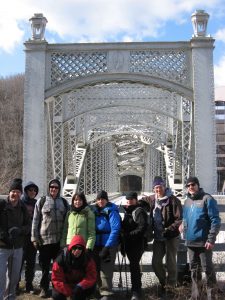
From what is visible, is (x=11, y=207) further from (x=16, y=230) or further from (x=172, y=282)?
(x=172, y=282)

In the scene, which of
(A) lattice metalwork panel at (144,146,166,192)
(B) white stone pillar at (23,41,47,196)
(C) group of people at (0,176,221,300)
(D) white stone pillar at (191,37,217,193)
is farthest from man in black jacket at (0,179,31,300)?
(A) lattice metalwork panel at (144,146,166,192)

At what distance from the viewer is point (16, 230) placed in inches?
189

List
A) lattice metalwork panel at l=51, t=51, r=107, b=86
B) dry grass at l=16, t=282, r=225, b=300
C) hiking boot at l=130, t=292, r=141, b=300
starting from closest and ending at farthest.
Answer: dry grass at l=16, t=282, r=225, b=300 → hiking boot at l=130, t=292, r=141, b=300 → lattice metalwork panel at l=51, t=51, r=107, b=86

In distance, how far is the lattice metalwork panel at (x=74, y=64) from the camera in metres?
9.92

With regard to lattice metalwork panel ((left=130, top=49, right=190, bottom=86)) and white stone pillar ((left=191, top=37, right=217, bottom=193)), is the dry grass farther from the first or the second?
lattice metalwork panel ((left=130, top=49, right=190, bottom=86))

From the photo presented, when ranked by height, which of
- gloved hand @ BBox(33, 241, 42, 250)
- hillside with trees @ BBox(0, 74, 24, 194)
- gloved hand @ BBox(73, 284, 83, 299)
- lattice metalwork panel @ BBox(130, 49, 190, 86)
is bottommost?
gloved hand @ BBox(73, 284, 83, 299)

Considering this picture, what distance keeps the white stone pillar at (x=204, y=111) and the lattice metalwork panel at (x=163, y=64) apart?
0.93ft

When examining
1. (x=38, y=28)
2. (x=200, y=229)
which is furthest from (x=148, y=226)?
(x=38, y=28)

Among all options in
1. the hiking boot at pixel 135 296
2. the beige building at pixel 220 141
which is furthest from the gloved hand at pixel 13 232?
the beige building at pixel 220 141

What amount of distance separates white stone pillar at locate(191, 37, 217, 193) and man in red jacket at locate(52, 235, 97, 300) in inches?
216

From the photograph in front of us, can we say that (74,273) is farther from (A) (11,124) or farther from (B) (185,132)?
(A) (11,124)

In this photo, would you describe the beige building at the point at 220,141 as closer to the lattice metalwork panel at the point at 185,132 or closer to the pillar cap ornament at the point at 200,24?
the lattice metalwork panel at the point at 185,132

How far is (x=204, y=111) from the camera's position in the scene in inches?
376

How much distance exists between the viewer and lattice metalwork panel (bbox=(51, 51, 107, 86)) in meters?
9.92
